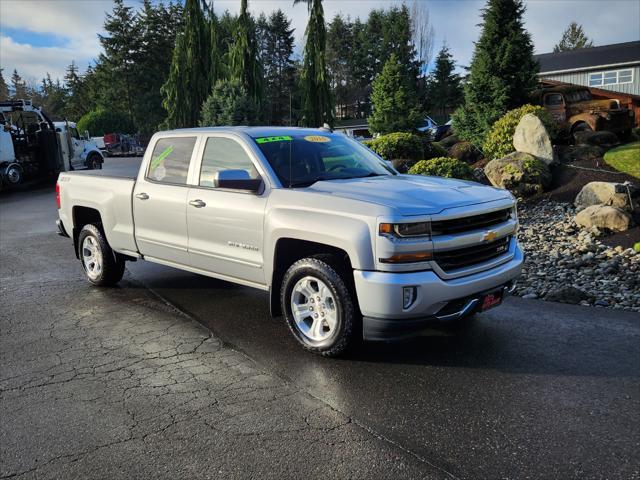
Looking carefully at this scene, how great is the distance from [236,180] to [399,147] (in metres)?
11.0

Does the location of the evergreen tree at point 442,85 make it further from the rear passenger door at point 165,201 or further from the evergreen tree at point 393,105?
the rear passenger door at point 165,201

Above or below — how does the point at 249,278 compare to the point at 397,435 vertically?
above

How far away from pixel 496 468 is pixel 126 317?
4130mm

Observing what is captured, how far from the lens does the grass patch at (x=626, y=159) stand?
11.8 m

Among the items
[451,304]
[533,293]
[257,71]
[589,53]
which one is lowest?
[533,293]

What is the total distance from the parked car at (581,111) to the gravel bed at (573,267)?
7084 mm

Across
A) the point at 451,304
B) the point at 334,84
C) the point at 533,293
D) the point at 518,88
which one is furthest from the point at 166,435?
the point at 334,84

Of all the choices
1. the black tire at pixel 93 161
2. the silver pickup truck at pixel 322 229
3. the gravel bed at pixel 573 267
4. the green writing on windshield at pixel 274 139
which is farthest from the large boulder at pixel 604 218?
the black tire at pixel 93 161

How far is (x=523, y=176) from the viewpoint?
1179cm

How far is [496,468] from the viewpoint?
9.86 feet

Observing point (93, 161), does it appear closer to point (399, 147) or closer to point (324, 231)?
point (399, 147)

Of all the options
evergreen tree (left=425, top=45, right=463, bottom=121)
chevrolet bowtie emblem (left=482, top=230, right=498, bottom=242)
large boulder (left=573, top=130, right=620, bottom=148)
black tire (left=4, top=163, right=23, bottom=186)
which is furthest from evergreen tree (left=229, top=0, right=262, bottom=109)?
evergreen tree (left=425, top=45, right=463, bottom=121)

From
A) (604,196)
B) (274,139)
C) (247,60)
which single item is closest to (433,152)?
(604,196)

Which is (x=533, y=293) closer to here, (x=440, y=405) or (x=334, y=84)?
(x=440, y=405)
